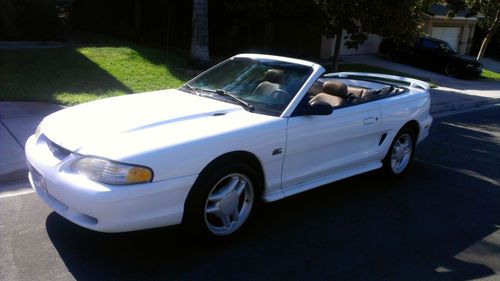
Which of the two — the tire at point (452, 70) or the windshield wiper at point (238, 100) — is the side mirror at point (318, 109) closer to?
the windshield wiper at point (238, 100)

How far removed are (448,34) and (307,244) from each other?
30124 mm

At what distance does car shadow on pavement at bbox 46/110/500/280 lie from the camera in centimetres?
378

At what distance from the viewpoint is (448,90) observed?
15984 millimetres

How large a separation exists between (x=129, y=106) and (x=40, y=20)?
11126 millimetres

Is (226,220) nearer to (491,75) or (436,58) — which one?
(436,58)

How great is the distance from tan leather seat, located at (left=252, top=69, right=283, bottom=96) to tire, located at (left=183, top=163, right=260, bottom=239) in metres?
0.94

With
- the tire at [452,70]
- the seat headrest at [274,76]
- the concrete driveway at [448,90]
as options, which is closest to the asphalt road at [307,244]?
the seat headrest at [274,76]

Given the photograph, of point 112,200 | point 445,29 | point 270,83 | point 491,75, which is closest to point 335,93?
point 270,83

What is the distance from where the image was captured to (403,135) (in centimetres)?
610

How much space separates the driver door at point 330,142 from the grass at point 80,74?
5.28 meters

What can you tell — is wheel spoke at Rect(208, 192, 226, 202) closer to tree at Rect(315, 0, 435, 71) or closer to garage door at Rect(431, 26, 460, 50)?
tree at Rect(315, 0, 435, 71)

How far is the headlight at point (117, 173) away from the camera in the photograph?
346 cm

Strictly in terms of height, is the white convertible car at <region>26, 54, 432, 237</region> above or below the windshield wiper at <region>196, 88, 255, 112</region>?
below

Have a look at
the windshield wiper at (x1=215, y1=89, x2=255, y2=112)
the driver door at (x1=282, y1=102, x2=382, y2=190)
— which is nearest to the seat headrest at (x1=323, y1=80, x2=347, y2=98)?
the driver door at (x1=282, y1=102, x2=382, y2=190)
